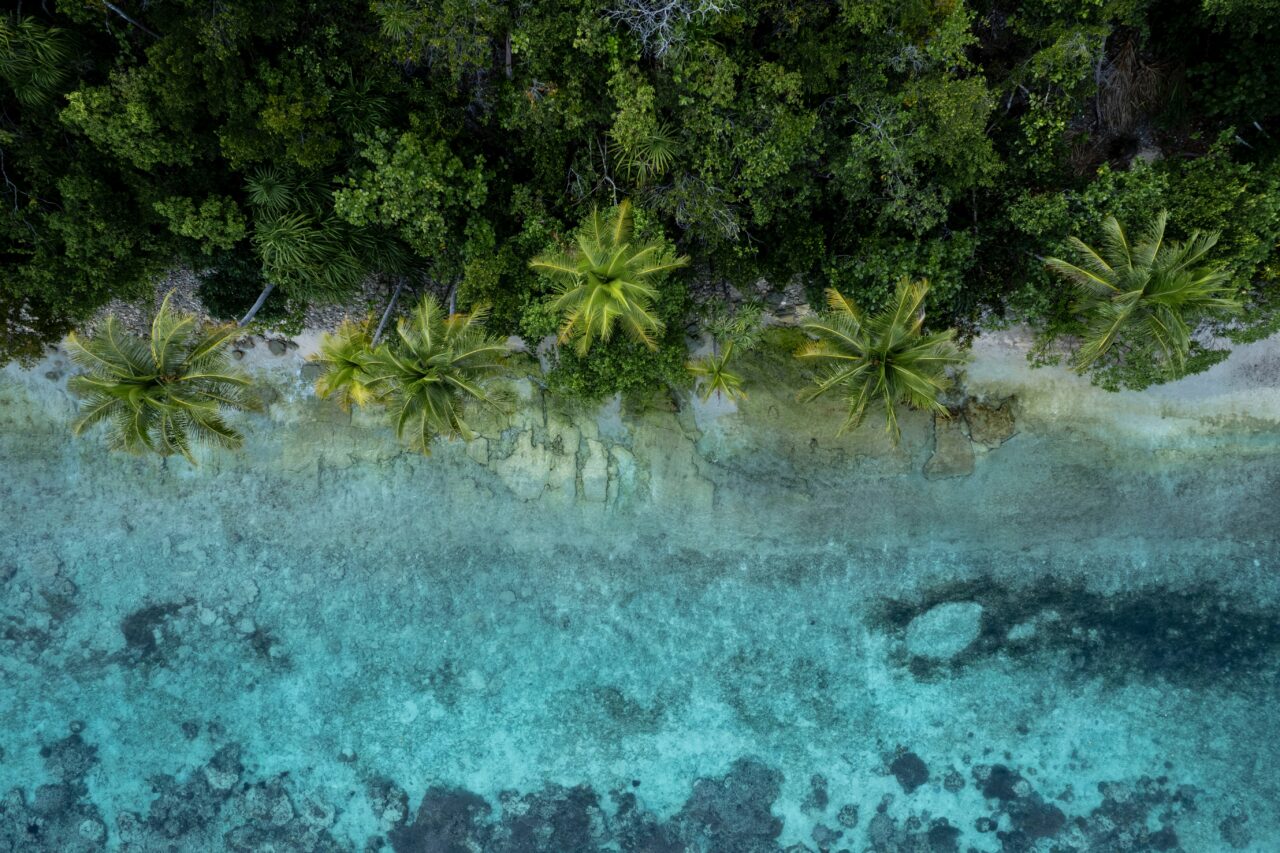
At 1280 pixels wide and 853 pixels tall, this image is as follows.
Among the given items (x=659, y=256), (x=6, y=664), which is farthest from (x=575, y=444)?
(x=6, y=664)

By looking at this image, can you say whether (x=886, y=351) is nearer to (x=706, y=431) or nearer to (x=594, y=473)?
(x=706, y=431)

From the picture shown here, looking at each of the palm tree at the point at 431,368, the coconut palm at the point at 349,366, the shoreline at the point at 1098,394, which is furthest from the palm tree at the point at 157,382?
the shoreline at the point at 1098,394

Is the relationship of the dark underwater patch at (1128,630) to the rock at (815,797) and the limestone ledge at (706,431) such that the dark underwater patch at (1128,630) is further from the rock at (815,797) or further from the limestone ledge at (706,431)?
the rock at (815,797)

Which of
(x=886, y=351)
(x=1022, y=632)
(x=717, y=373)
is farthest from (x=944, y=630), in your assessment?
(x=717, y=373)

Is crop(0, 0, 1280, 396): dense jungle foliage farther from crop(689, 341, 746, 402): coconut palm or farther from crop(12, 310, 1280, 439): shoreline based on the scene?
crop(12, 310, 1280, 439): shoreline

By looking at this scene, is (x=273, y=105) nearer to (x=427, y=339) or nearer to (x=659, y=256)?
(x=427, y=339)

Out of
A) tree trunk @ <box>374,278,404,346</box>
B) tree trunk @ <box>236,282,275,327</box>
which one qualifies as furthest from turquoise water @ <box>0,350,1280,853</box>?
tree trunk @ <box>374,278,404,346</box>
